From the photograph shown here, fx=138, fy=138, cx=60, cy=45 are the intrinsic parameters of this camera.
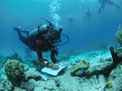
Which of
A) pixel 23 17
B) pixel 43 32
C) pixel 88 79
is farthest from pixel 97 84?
pixel 23 17

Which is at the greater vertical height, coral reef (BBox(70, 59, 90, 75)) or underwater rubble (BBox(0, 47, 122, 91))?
coral reef (BBox(70, 59, 90, 75))

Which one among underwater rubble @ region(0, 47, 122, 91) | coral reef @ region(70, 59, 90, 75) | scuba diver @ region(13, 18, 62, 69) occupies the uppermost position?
scuba diver @ region(13, 18, 62, 69)

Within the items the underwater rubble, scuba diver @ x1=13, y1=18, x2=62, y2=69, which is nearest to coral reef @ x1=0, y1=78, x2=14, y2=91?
the underwater rubble

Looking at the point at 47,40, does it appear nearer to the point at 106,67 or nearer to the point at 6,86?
the point at 6,86

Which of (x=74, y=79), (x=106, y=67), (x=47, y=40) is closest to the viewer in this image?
(x=106, y=67)

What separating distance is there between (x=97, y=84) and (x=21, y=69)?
244 cm

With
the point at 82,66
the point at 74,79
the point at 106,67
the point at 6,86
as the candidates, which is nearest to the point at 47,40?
the point at 82,66

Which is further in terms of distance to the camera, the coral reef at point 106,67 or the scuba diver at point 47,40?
the scuba diver at point 47,40

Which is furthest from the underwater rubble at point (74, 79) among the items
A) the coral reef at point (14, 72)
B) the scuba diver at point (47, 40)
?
the scuba diver at point (47, 40)

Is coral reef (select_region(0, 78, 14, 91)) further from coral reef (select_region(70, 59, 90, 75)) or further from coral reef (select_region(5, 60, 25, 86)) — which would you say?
coral reef (select_region(70, 59, 90, 75))

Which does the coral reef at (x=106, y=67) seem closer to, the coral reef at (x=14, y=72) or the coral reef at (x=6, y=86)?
the coral reef at (x=14, y=72)

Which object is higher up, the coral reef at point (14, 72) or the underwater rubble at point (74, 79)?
the coral reef at point (14, 72)

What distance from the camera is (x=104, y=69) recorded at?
4.58 m

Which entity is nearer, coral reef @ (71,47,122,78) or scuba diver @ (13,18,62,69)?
coral reef @ (71,47,122,78)
